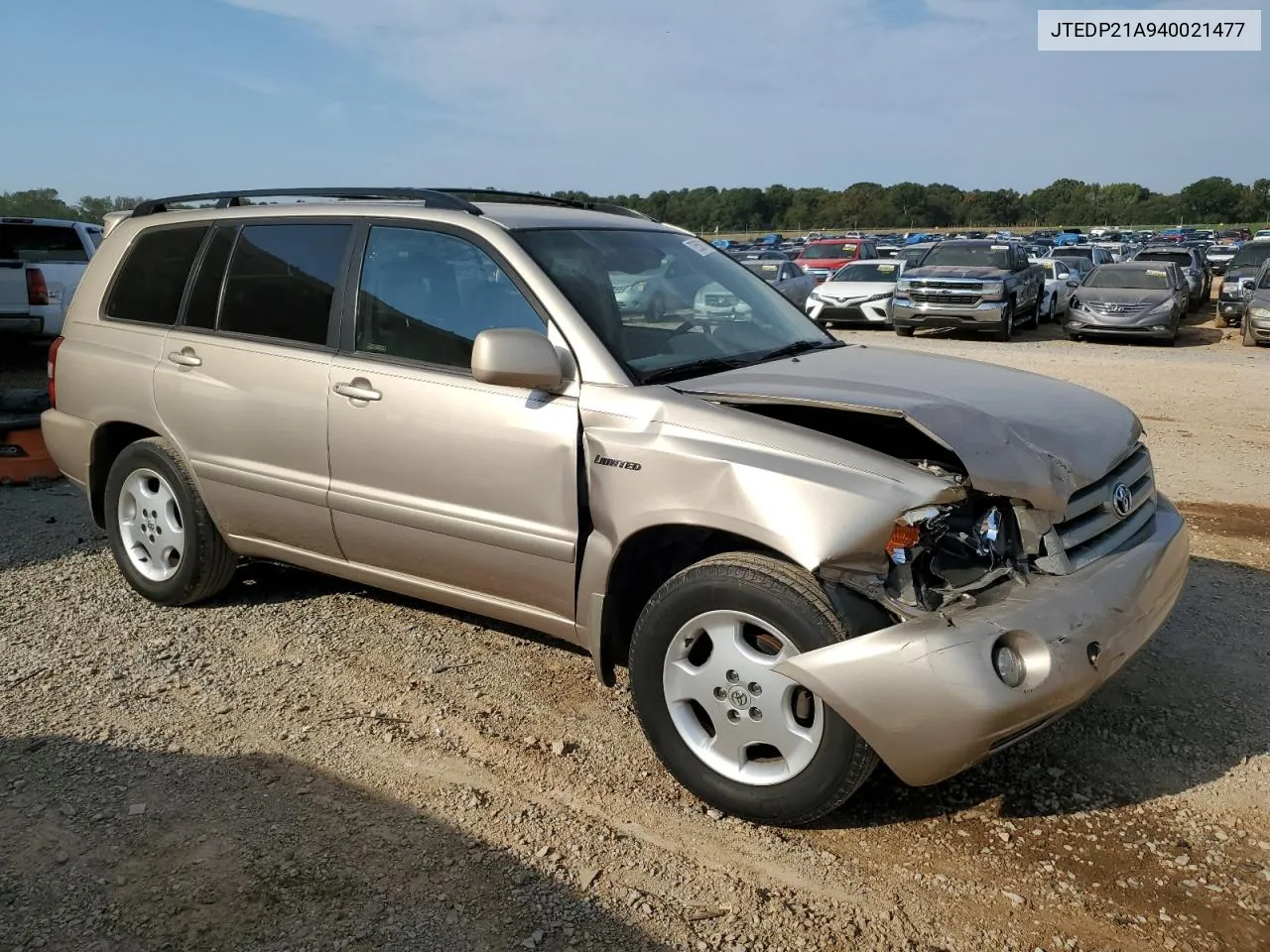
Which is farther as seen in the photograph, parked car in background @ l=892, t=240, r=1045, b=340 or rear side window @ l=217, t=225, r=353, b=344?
parked car in background @ l=892, t=240, r=1045, b=340

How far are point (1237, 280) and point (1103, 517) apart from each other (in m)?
21.4

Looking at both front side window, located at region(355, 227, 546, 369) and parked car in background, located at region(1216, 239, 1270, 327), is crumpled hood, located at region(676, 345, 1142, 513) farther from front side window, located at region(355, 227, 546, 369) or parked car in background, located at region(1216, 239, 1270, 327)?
parked car in background, located at region(1216, 239, 1270, 327)

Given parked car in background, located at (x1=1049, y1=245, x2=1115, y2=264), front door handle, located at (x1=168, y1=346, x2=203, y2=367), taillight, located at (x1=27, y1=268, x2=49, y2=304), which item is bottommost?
front door handle, located at (x1=168, y1=346, x2=203, y2=367)

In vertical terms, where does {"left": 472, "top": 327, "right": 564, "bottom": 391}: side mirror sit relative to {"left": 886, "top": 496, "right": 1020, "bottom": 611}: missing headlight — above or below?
above

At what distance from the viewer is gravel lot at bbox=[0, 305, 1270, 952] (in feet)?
8.86

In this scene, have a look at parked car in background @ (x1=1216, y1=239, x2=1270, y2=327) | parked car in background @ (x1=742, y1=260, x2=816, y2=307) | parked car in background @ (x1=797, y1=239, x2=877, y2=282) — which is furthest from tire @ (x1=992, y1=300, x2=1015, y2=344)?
parked car in background @ (x1=797, y1=239, x2=877, y2=282)

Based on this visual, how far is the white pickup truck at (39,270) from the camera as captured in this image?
11.7 m

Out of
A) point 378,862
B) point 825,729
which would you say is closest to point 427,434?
point 378,862

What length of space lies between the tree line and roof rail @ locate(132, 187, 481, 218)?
102163 mm

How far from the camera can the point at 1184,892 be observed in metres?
2.79

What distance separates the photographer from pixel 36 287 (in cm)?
1183

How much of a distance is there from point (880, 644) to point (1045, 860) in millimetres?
853

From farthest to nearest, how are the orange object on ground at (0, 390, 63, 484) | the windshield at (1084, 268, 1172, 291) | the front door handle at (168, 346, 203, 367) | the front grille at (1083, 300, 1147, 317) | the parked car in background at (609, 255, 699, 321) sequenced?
the windshield at (1084, 268, 1172, 291) < the front grille at (1083, 300, 1147, 317) < the orange object on ground at (0, 390, 63, 484) < the front door handle at (168, 346, 203, 367) < the parked car in background at (609, 255, 699, 321)

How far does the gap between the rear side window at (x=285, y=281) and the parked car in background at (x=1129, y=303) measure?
54.3 feet
